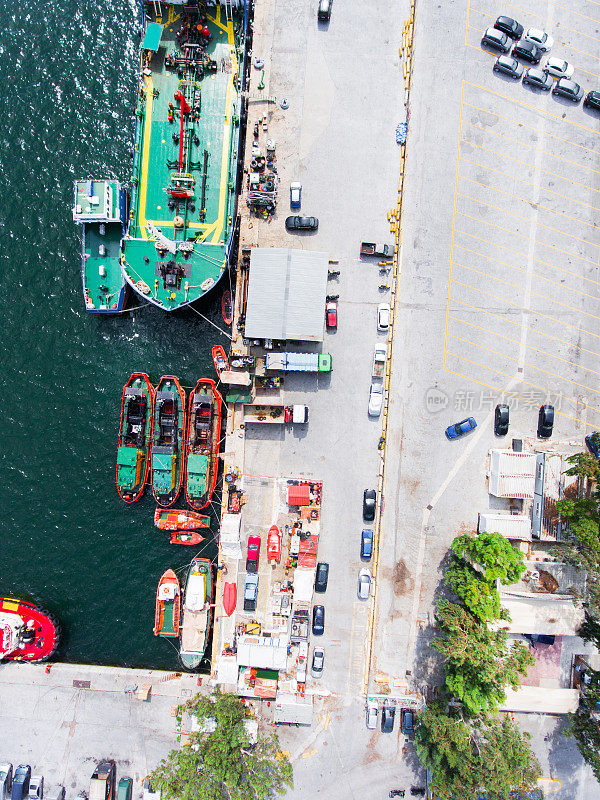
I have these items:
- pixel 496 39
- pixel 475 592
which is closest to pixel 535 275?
pixel 496 39

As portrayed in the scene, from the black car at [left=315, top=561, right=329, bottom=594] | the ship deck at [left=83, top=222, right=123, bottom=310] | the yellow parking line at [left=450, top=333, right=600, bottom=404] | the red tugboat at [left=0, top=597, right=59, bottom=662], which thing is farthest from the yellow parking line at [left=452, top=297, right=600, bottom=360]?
the red tugboat at [left=0, top=597, right=59, bottom=662]

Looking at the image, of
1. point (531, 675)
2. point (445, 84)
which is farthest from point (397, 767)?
point (445, 84)

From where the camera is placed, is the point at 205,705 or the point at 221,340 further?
the point at 221,340

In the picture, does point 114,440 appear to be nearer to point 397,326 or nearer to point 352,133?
point 397,326

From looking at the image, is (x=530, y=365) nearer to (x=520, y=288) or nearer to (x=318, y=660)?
(x=520, y=288)

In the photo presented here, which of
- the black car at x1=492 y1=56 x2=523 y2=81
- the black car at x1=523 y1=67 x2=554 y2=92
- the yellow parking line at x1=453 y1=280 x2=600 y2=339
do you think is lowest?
the yellow parking line at x1=453 y1=280 x2=600 y2=339

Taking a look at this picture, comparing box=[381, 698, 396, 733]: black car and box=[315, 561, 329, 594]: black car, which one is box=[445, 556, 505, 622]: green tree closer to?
box=[315, 561, 329, 594]: black car

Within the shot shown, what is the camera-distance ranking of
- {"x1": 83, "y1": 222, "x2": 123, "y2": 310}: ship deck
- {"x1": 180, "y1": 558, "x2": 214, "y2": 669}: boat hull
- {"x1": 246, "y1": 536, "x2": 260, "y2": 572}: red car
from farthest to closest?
{"x1": 180, "y1": 558, "x2": 214, "y2": 669}: boat hull < {"x1": 83, "y1": 222, "x2": 123, "y2": 310}: ship deck < {"x1": 246, "y1": 536, "x2": 260, "y2": 572}: red car
